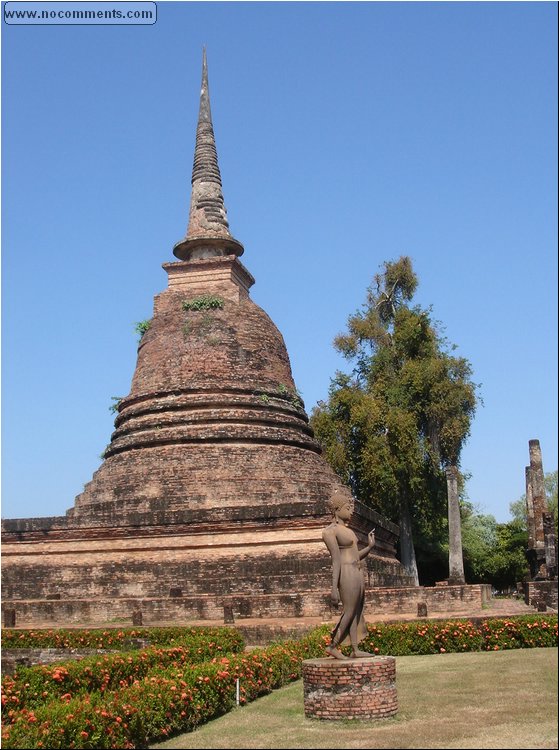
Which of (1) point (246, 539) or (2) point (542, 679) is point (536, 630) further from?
(1) point (246, 539)

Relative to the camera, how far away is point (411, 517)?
3419 cm

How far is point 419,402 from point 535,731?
25.6 m

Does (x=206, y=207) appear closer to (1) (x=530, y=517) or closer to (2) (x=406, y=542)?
(2) (x=406, y=542)

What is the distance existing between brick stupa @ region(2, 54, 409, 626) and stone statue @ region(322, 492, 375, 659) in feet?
25.5

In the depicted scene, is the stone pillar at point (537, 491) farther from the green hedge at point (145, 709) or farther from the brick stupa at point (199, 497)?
the green hedge at point (145, 709)

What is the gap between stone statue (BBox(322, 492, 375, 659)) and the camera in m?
9.67

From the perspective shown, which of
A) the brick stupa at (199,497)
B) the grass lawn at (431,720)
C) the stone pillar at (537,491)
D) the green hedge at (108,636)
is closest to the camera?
the grass lawn at (431,720)

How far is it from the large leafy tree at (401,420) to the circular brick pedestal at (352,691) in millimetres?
22220

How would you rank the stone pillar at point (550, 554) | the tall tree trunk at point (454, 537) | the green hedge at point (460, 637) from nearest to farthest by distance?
the green hedge at point (460, 637)
the stone pillar at point (550, 554)
the tall tree trunk at point (454, 537)

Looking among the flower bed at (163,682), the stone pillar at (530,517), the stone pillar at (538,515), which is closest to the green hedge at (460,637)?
the flower bed at (163,682)

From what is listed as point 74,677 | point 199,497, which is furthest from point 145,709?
point 199,497

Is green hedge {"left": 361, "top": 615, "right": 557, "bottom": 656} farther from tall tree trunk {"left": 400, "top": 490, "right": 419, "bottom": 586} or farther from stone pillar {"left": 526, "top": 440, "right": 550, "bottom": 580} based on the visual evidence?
tall tree trunk {"left": 400, "top": 490, "right": 419, "bottom": 586}

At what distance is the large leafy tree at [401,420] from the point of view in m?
31.5

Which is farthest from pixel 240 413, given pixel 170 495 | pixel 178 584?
pixel 178 584
